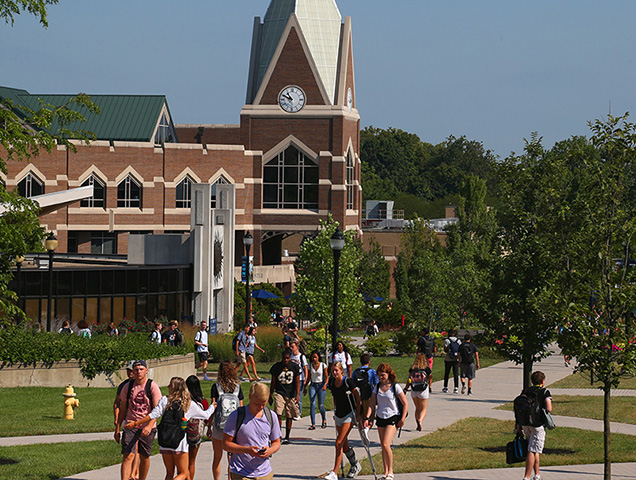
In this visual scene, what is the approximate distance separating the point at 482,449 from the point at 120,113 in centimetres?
5774

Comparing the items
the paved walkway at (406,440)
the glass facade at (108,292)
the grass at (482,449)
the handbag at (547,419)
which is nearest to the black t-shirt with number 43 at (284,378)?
the paved walkway at (406,440)

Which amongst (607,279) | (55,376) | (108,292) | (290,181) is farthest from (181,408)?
(290,181)

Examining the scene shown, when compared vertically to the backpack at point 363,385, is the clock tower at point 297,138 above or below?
above

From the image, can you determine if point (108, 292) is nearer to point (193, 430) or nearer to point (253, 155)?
point (193, 430)

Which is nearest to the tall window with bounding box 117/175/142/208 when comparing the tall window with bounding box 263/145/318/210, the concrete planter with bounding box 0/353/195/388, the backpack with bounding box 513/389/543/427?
the tall window with bounding box 263/145/318/210

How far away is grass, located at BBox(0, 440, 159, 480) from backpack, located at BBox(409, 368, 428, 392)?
4.97 metres

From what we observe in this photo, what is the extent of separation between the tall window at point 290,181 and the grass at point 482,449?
4942 cm

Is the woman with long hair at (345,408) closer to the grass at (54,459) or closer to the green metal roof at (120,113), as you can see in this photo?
the grass at (54,459)

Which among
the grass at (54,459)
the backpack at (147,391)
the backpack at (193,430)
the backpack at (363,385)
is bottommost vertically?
the grass at (54,459)

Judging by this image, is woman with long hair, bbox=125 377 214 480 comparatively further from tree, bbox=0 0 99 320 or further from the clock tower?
the clock tower

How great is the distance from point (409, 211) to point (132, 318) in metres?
97.0

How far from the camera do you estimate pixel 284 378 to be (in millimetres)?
15828

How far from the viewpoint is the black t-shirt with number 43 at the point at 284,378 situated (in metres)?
15.8

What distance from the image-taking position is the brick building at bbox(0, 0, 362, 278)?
62.2 m
